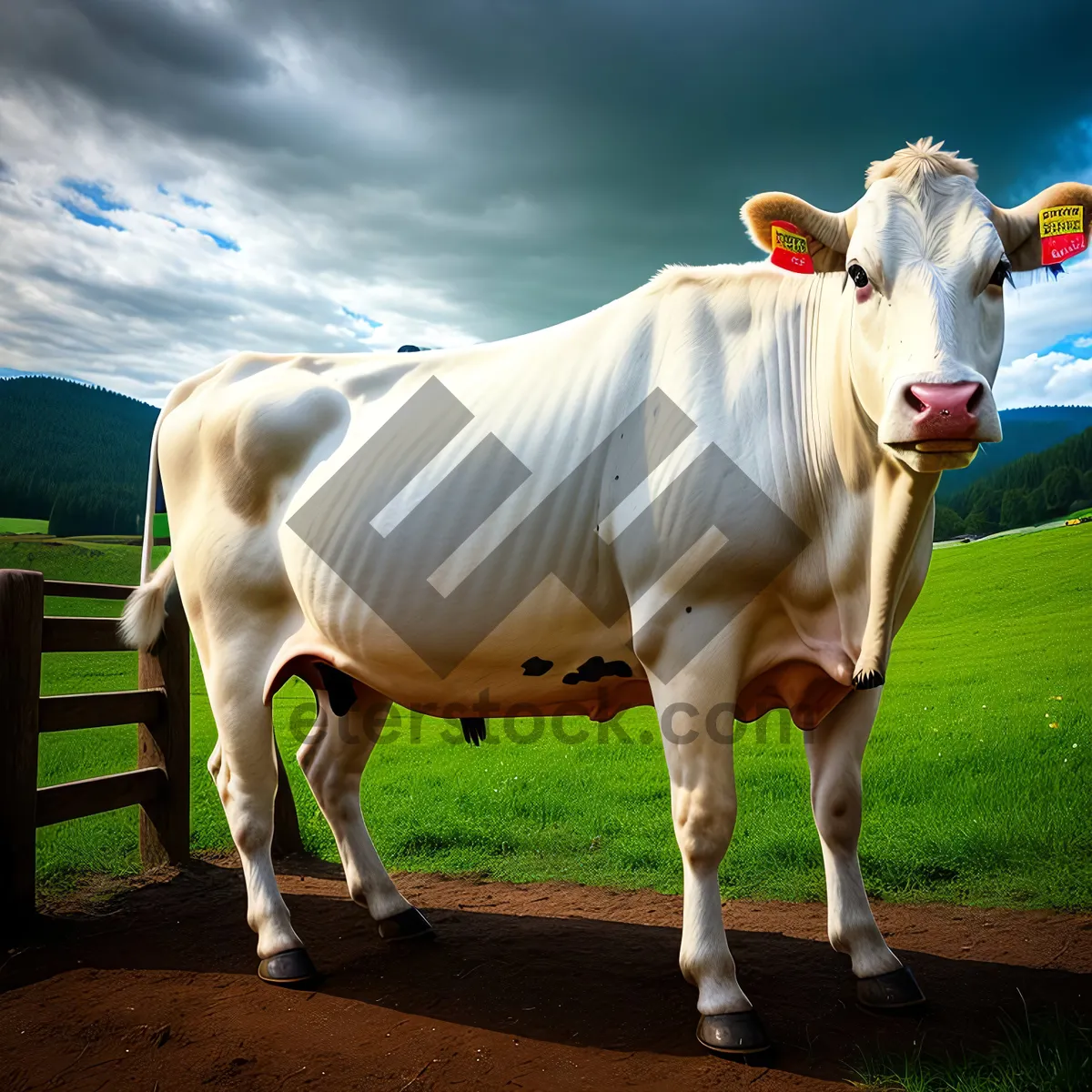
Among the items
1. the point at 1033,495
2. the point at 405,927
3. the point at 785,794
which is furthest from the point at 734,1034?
the point at 1033,495

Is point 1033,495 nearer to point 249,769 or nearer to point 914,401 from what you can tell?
point 914,401

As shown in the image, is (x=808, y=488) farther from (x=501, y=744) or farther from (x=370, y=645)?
(x=501, y=744)

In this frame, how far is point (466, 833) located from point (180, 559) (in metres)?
2.70

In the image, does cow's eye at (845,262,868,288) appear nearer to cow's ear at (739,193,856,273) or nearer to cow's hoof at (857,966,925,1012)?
cow's ear at (739,193,856,273)

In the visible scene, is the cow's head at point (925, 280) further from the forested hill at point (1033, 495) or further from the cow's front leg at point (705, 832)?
the forested hill at point (1033, 495)

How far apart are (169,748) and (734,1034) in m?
3.99

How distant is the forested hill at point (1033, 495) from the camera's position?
9844 mm

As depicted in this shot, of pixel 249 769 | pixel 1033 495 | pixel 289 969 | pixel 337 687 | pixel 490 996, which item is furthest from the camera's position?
pixel 1033 495

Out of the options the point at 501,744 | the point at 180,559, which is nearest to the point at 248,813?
the point at 180,559

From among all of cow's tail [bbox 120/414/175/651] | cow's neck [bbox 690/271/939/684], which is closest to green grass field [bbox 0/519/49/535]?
cow's tail [bbox 120/414/175/651]

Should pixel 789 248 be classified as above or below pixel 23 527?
below

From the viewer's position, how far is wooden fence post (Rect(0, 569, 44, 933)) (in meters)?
4.13

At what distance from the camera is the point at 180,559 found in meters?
4.06

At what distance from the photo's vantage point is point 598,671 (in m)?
3.21
